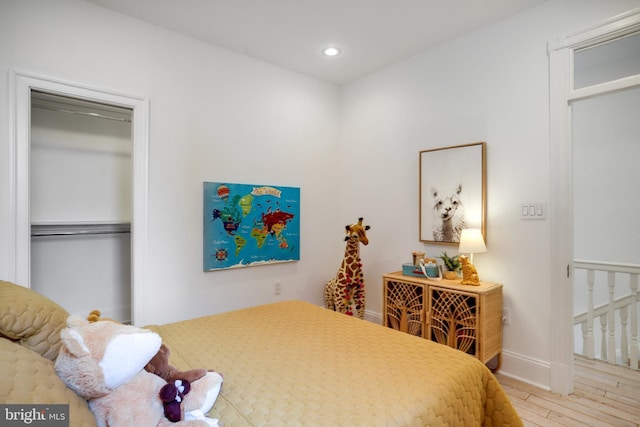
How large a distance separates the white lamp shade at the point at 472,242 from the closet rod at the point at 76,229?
2943 mm

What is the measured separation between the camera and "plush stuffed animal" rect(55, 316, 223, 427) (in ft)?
2.91

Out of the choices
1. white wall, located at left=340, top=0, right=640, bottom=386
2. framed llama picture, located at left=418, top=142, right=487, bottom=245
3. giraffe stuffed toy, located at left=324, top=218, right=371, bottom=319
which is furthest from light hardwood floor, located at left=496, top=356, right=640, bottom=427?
giraffe stuffed toy, located at left=324, top=218, right=371, bottom=319

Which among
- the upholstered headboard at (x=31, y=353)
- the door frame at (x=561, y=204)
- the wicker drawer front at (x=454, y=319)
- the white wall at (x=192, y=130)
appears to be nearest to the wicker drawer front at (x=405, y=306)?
the wicker drawer front at (x=454, y=319)

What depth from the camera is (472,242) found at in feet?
8.32

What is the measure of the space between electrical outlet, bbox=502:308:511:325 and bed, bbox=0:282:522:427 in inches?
50.8

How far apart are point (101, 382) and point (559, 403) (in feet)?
8.76

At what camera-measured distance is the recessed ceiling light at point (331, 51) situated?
303 cm

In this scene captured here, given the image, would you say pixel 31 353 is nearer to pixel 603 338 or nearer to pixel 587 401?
pixel 587 401

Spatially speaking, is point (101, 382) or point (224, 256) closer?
point (101, 382)

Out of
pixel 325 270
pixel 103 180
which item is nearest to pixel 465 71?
pixel 325 270

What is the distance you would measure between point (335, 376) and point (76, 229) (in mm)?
2653

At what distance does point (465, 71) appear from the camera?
112 inches

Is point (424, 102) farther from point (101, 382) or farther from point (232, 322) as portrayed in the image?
point (101, 382)

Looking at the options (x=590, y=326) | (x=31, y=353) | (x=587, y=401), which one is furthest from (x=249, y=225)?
(x=590, y=326)
